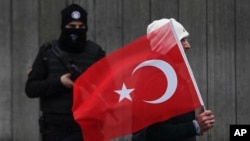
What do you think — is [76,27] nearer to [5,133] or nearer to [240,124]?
[5,133]

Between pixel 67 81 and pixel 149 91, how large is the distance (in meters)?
0.87

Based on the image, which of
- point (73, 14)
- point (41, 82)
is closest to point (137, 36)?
point (73, 14)

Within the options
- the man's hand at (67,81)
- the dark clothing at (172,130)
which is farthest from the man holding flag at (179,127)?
the man's hand at (67,81)

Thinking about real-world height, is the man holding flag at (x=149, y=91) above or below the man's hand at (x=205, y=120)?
above

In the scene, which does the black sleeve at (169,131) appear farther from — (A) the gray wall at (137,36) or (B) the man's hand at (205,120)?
(A) the gray wall at (137,36)

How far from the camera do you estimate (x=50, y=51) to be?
4.83 m

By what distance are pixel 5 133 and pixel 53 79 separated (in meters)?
2.53

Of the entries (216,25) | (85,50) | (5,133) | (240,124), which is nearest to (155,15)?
(216,25)

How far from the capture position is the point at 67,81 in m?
4.64

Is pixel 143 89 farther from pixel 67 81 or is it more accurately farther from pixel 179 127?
pixel 67 81

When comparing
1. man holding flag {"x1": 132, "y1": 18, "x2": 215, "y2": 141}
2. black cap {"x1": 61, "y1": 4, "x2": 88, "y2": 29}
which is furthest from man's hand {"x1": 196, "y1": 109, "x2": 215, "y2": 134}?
black cap {"x1": 61, "y1": 4, "x2": 88, "y2": 29}

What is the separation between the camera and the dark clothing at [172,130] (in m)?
3.89

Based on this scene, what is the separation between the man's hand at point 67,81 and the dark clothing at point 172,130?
2.56 ft

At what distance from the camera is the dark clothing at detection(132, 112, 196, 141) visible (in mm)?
3893
